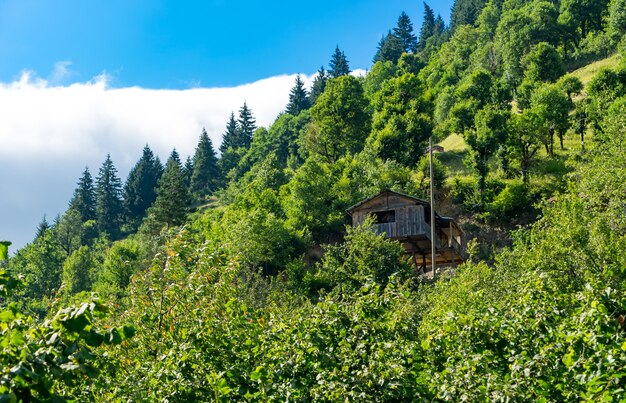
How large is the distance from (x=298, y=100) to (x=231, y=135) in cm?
2039

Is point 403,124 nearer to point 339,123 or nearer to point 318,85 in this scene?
point 339,123

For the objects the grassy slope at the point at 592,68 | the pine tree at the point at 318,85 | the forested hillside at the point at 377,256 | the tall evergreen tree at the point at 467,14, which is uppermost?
the tall evergreen tree at the point at 467,14

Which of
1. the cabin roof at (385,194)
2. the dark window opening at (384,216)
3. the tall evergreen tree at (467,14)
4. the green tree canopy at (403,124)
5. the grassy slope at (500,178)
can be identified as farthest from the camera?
the tall evergreen tree at (467,14)

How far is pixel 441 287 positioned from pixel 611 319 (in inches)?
765

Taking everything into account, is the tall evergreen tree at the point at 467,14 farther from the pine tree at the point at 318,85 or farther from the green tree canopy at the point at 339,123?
the green tree canopy at the point at 339,123

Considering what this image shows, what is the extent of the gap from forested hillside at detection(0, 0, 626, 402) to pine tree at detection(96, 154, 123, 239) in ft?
1.32

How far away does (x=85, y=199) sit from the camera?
130 m

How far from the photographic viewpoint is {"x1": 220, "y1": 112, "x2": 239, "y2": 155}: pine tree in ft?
490

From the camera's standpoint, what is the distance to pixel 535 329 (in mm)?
10977

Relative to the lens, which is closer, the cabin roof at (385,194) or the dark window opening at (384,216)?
the cabin roof at (385,194)

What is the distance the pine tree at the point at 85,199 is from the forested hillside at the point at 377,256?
1.41ft

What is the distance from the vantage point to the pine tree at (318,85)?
137m

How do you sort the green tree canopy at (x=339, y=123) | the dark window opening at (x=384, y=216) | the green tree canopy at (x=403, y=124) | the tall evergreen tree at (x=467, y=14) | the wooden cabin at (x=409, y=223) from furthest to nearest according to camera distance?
the tall evergreen tree at (x=467, y=14) < the green tree canopy at (x=339, y=123) < the green tree canopy at (x=403, y=124) < the dark window opening at (x=384, y=216) < the wooden cabin at (x=409, y=223)

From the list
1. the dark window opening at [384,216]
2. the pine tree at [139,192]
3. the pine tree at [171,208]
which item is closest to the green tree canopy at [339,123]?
the pine tree at [171,208]
